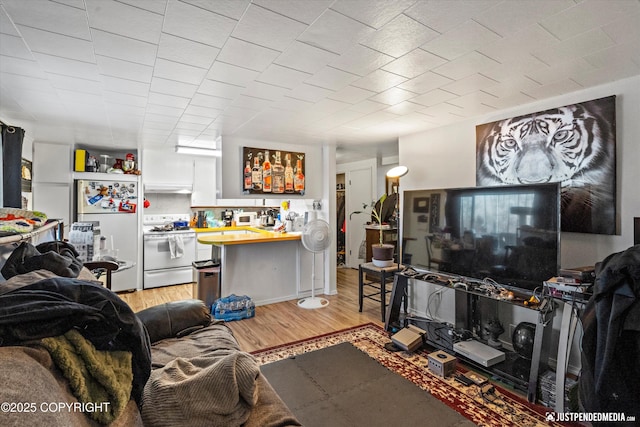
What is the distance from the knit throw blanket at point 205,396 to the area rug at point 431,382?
121 cm

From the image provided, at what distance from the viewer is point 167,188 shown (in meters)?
5.08

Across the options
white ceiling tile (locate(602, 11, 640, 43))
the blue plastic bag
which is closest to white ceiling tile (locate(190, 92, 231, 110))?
the blue plastic bag

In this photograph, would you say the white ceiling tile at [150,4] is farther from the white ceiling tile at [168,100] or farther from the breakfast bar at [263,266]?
the breakfast bar at [263,266]

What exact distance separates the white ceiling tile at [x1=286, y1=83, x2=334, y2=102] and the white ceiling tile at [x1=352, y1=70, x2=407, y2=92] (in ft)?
0.90

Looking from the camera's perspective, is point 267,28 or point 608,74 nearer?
point 267,28

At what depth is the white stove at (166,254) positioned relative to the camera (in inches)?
186

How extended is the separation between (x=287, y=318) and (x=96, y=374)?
278 cm

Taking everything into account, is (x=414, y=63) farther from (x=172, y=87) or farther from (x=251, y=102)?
(x=172, y=87)

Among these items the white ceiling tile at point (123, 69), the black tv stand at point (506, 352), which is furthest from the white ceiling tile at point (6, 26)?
the black tv stand at point (506, 352)

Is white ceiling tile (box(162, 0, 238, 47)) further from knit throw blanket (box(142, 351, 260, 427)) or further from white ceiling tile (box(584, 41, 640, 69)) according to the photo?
white ceiling tile (box(584, 41, 640, 69))

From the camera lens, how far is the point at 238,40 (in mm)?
1616

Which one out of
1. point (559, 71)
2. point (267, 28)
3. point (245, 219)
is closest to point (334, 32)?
point (267, 28)

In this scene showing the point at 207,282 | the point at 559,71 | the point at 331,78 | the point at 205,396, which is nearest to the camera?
the point at 205,396

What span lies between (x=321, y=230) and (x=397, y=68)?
7.93ft
